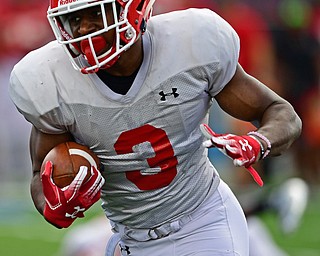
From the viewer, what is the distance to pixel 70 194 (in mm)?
3383

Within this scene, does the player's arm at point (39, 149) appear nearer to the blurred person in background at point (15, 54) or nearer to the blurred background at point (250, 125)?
the blurred background at point (250, 125)

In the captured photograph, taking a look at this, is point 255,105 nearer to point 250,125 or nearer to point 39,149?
point 39,149

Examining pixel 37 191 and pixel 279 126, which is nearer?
pixel 279 126

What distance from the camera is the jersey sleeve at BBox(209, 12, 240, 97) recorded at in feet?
11.8

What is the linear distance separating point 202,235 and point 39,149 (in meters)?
0.66

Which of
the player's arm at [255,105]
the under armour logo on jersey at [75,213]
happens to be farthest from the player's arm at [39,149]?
the player's arm at [255,105]

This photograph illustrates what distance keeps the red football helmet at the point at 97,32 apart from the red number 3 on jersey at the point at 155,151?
0.28 m

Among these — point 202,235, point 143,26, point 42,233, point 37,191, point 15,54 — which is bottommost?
point 42,233

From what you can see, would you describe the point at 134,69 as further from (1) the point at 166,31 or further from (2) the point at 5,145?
(2) the point at 5,145

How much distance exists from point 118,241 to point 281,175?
19.5 ft

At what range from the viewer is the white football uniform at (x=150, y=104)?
3.56m

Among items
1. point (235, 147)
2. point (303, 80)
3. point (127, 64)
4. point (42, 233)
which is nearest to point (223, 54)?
point (127, 64)

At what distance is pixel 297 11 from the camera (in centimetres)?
969

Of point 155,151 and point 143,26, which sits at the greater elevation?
point 143,26
